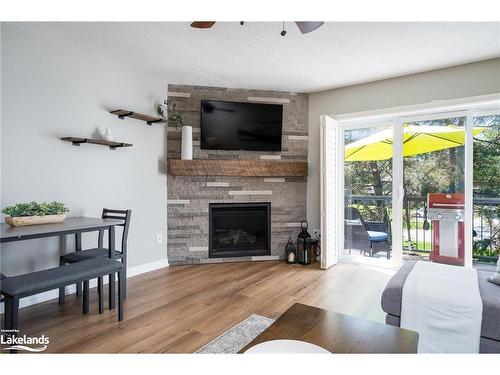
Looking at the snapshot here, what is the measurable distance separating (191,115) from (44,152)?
1705mm

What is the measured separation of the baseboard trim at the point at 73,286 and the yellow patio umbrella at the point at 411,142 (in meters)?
2.86

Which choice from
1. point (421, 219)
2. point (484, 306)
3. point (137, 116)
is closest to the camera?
point (484, 306)

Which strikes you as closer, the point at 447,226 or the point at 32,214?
the point at 32,214

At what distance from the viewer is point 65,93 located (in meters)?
2.71

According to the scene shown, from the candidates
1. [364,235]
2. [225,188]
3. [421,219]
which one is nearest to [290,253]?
[364,235]

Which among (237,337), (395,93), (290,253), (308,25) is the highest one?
(395,93)

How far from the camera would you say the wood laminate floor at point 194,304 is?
74.7 inches

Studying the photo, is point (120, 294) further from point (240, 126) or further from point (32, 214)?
point (240, 126)

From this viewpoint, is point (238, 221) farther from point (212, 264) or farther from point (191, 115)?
point (191, 115)

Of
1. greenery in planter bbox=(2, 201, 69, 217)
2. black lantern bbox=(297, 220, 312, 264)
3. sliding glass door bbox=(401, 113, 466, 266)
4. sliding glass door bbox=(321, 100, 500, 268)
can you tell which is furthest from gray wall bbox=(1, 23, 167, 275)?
sliding glass door bbox=(401, 113, 466, 266)

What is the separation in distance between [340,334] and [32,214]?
2.31 metres

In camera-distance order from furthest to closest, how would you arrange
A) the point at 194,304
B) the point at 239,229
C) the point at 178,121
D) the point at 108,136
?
1. the point at 239,229
2. the point at 178,121
3. the point at 108,136
4. the point at 194,304

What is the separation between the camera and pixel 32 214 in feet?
7.23

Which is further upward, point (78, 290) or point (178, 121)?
point (178, 121)
